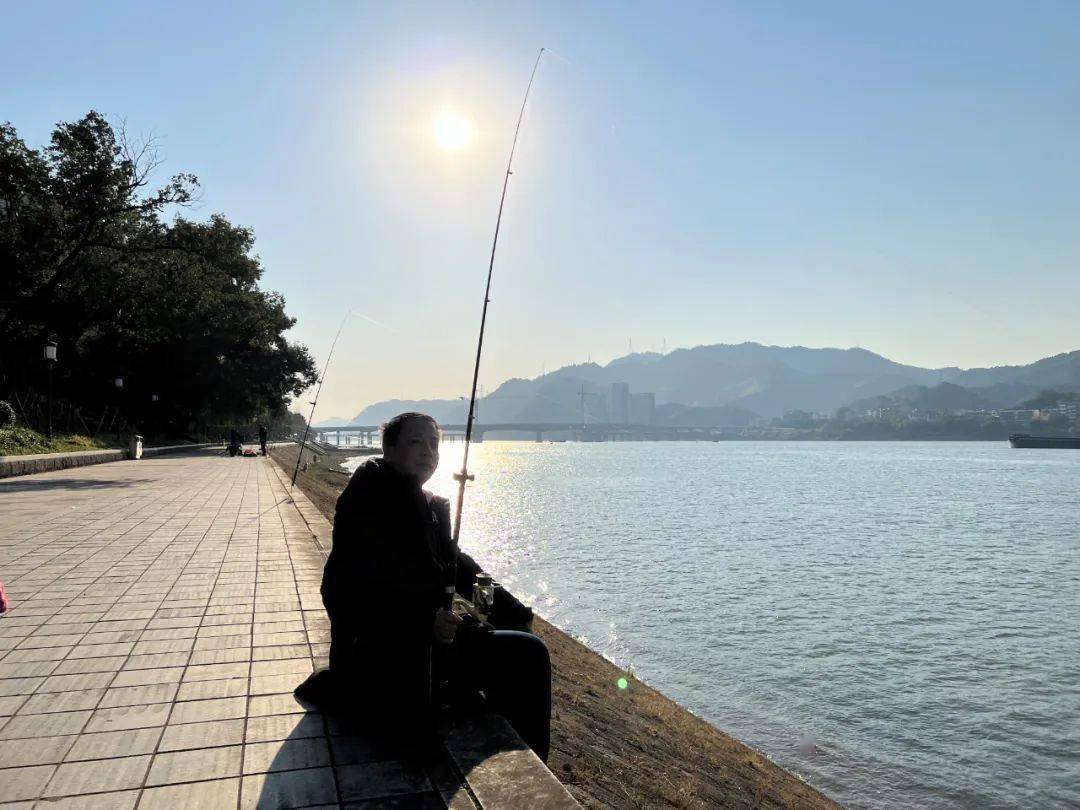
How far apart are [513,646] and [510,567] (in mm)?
19118

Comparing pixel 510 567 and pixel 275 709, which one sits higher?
pixel 275 709

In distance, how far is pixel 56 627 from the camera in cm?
593

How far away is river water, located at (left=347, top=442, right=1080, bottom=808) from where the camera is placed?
9.37 m

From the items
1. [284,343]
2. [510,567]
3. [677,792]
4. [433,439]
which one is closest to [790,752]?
[677,792]

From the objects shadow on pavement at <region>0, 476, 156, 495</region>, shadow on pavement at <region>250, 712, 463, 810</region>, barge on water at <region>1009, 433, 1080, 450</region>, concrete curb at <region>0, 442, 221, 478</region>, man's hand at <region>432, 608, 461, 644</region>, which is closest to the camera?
shadow on pavement at <region>250, 712, 463, 810</region>

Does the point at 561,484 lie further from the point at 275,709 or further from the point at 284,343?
the point at 275,709

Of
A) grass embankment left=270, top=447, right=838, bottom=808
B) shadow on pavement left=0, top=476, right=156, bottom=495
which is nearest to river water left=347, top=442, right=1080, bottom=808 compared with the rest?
grass embankment left=270, top=447, right=838, bottom=808

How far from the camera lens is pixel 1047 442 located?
146 m

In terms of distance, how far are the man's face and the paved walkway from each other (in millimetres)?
1389

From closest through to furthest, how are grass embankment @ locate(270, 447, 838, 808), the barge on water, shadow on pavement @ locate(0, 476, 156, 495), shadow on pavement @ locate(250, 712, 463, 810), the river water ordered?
shadow on pavement @ locate(250, 712, 463, 810)
grass embankment @ locate(270, 447, 838, 808)
the river water
shadow on pavement @ locate(0, 476, 156, 495)
the barge on water

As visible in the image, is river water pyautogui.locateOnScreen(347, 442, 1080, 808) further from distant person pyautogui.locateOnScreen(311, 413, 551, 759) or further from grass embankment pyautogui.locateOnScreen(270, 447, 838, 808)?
distant person pyautogui.locateOnScreen(311, 413, 551, 759)

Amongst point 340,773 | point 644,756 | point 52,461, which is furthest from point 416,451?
point 52,461

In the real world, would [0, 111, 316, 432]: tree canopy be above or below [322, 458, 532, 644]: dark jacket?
above

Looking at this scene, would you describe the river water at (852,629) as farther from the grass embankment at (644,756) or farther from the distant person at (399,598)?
the distant person at (399,598)
